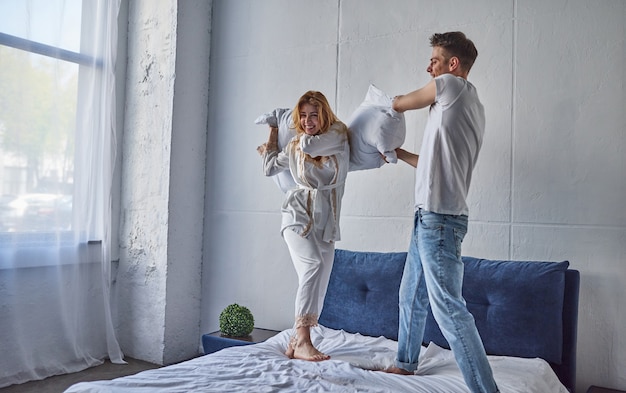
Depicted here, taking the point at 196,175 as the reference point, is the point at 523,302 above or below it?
below

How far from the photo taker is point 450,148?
2453 mm

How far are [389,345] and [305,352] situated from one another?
533mm

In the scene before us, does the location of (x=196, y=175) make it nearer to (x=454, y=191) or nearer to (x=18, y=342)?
(x=18, y=342)

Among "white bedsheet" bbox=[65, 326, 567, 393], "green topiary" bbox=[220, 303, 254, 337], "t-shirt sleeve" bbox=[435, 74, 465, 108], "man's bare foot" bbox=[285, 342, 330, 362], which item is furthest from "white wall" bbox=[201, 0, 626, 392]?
"man's bare foot" bbox=[285, 342, 330, 362]

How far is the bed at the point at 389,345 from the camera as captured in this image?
2275 mm

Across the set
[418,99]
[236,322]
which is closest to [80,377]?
[236,322]

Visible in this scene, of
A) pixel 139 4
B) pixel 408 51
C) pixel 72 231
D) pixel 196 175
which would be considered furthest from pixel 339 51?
pixel 72 231

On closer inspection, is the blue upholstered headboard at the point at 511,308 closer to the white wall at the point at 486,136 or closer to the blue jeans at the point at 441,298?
the white wall at the point at 486,136

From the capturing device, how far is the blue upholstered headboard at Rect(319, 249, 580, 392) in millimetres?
2805

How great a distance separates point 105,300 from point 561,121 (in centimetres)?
331

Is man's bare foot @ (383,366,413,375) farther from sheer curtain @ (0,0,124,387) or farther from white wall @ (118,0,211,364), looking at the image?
sheer curtain @ (0,0,124,387)

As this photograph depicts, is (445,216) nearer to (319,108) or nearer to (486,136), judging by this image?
(319,108)

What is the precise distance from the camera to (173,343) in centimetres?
425

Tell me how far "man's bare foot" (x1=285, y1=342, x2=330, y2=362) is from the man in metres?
0.35
